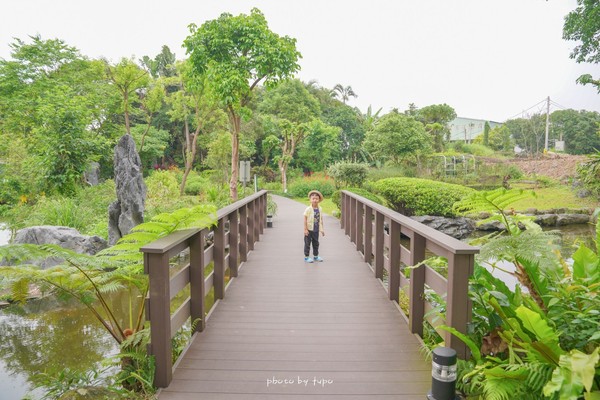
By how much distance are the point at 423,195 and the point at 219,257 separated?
10612mm

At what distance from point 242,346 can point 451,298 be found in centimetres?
172

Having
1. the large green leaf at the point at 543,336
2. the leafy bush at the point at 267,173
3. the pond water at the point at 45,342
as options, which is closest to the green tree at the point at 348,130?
the leafy bush at the point at 267,173

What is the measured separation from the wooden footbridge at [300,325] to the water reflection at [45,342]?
1644 mm

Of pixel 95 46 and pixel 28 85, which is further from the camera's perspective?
pixel 95 46

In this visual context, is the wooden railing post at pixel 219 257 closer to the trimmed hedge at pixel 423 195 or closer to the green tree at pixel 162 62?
the trimmed hedge at pixel 423 195

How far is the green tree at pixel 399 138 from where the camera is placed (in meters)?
25.9

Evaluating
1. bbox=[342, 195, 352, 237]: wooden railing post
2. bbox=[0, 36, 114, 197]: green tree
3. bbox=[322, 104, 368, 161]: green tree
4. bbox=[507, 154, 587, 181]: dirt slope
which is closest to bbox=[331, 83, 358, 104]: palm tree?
bbox=[322, 104, 368, 161]: green tree

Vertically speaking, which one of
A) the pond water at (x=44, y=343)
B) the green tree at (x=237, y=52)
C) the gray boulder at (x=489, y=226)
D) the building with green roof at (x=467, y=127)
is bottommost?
the gray boulder at (x=489, y=226)

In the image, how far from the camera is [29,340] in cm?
514

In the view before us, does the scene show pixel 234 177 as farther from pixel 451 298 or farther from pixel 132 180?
pixel 451 298

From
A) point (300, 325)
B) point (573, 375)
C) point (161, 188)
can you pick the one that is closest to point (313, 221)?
point (300, 325)

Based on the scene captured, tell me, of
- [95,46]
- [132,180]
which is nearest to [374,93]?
[95,46]

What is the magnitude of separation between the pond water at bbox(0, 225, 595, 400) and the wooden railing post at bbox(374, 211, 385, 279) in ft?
6.93

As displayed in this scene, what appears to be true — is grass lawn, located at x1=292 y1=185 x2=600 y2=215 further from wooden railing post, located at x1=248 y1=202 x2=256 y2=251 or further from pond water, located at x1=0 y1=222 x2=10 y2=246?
pond water, located at x1=0 y1=222 x2=10 y2=246
